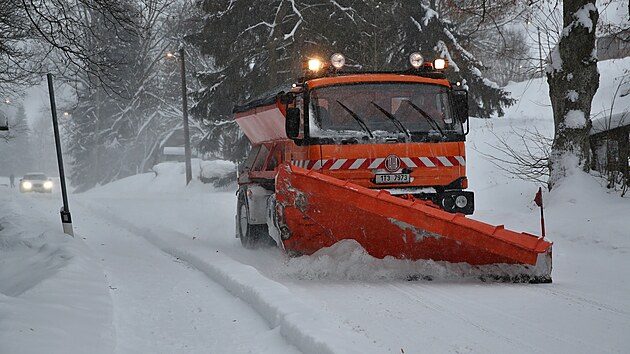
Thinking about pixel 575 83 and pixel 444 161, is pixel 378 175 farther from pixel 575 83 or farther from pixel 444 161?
pixel 575 83

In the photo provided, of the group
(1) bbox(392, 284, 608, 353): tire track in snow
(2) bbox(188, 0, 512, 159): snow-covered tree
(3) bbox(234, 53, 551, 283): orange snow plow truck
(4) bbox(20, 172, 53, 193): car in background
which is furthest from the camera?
(4) bbox(20, 172, 53, 193): car in background

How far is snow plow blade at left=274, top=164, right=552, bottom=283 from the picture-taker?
235 inches

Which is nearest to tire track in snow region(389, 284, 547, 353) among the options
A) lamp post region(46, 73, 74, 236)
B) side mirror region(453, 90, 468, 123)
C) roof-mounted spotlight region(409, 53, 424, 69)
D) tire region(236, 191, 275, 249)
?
side mirror region(453, 90, 468, 123)

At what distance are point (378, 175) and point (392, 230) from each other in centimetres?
114

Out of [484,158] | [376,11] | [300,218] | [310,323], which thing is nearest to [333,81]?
[300,218]

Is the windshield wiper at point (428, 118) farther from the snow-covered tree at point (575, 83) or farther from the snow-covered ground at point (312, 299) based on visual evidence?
the snow-covered tree at point (575, 83)

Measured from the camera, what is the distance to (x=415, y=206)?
6246 millimetres

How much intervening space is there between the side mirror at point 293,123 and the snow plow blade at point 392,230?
74 centimetres

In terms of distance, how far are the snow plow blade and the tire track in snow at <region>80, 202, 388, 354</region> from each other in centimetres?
74

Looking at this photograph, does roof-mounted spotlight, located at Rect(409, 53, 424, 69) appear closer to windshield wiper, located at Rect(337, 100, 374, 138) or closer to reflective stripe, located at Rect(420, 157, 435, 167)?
windshield wiper, located at Rect(337, 100, 374, 138)

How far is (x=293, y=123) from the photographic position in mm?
7465

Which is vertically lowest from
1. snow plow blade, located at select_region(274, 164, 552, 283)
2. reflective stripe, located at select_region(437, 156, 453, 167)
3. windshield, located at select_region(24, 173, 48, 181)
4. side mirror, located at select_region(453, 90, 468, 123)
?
windshield, located at select_region(24, 173, 48, 181)

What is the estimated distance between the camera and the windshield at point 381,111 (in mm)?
7441

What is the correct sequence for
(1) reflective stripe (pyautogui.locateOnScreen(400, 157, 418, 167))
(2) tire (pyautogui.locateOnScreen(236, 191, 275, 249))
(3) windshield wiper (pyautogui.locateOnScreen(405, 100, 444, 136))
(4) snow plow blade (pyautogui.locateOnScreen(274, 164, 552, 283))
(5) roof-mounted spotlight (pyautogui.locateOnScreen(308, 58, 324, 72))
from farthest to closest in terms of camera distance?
1. (2) tire (pyautogui.locateOnScreen(236, 191, 275, 249))
2. (5) roof-mounted spotlight (pyautogui.locateOnScreen(308, 58, 324, 72))
3. (3) windshield wiper (pyautogui.locateOnScreen(405, 100, 444, 136))
4. (1) reflective stripe (pyautogui.locateOnScreen(400, 157, 418, 167))
5. (4) snow plow blade (pyautogui.locateOnScreen(274, 164, 552, 283))
